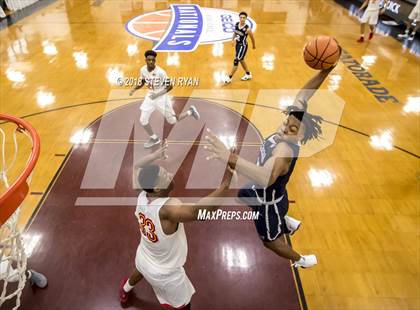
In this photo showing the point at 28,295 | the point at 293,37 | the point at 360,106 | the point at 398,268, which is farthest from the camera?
the point at 293,37

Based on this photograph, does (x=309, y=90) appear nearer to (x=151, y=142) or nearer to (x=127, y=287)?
(x=127, y=287)

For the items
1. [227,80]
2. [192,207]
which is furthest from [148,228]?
[227,80]

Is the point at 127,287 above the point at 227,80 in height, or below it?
above

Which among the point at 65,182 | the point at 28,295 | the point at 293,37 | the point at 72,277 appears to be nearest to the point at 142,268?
the point at 72,277

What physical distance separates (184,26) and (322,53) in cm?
978

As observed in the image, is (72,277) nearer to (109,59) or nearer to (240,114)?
(240,114)

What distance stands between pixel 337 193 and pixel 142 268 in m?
3.46

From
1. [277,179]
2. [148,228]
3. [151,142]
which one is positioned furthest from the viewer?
[151,142]

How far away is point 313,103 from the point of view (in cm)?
747

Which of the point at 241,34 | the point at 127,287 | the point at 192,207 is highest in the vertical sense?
the point at 192,207

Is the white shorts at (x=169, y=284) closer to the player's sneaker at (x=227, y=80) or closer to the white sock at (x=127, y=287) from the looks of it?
the white sock at (x=127, y=287)

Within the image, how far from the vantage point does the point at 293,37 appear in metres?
11.9

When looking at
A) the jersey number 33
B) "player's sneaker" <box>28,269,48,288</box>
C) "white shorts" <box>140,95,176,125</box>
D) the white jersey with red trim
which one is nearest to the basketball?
"white shorts" <box>140,95,176,125</box>

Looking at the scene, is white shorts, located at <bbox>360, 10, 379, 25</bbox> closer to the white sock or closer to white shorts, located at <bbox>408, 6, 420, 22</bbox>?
white shorts, located at <bbox>408, 6, 420, 22</bbox>
